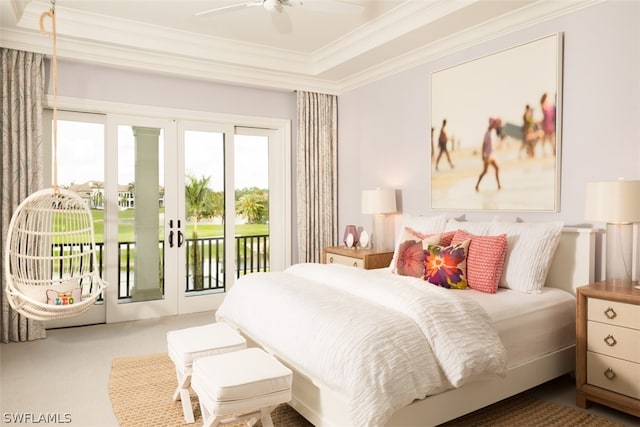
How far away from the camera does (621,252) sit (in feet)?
8.82

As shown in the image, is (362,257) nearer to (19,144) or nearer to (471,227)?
(471,227)

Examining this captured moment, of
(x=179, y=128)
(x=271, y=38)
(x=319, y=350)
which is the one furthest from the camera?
(x=179, y=128)

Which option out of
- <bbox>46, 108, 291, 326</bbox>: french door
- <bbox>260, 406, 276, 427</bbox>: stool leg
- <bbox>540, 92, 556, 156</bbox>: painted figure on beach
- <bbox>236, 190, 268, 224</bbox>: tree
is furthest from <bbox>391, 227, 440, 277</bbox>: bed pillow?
<bbox>236, 190, 268, 224</bbox>: tree

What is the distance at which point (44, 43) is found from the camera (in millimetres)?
3936

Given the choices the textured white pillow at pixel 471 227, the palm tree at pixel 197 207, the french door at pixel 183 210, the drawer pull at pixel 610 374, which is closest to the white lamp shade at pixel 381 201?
the textured white pillow at pixel 471 227

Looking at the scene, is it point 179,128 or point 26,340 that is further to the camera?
point 179,128

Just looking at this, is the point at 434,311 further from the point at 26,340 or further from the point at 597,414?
the point at 26,340

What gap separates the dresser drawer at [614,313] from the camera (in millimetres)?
2379

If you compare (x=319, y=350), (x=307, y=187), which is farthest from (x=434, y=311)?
(x=307, y=187)

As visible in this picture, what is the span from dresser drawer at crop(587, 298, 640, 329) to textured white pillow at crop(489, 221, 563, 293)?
410 mm

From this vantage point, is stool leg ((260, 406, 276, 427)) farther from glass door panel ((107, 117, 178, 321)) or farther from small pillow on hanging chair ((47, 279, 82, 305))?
glass door panel ((107, 117, 178, 321))

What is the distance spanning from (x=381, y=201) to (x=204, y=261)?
211 cm

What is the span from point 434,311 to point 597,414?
1.27 meters

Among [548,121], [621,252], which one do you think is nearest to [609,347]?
[621,252]
